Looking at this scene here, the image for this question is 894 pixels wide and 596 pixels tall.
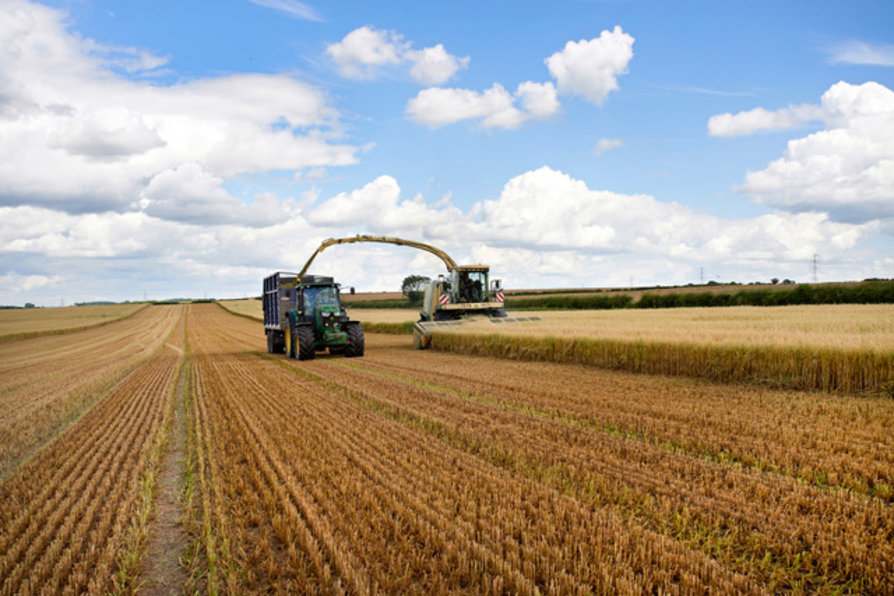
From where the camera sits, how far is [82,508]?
183 inches

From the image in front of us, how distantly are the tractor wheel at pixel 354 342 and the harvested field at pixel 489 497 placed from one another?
8071 mm

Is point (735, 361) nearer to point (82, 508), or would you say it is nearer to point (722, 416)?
point (722, 416)

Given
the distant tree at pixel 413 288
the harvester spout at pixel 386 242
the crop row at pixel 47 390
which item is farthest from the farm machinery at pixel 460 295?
the distant tree at pixel 413 288

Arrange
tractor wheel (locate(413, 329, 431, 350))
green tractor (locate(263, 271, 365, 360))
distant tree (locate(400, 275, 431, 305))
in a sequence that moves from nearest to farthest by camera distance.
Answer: green tractor (locate(263, 271, 365, 360)) → tractor wheel (locate(413, 329, 431, 350)) → distant tree (locate(400, 275, 431, 305))

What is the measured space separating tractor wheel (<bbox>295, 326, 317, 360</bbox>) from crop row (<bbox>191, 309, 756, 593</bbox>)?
9.47 m

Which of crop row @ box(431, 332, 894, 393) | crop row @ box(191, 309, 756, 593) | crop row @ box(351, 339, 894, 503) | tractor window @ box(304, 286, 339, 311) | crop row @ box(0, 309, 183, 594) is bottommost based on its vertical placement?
crop row @ box(0, 309, 183, 594)

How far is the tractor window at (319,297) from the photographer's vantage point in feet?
57.2

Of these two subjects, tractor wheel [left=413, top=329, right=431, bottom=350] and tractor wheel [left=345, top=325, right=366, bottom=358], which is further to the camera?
tractor wheel [left=413, top=329, right=431, bottom=350]

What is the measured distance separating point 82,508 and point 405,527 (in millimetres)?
2837

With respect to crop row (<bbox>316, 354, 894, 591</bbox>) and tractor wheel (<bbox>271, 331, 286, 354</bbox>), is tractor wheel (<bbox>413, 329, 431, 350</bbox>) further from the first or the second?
crop row (<bbox>316, 354, 894, 591</bbox>)

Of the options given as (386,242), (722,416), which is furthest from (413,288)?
(722,416)

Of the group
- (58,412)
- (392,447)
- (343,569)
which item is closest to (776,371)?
(392,447)

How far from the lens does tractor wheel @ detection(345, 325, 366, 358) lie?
55.3ft

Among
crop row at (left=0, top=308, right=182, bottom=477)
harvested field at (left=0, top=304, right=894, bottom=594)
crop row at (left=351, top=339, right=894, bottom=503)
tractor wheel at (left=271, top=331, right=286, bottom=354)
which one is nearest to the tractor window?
tractor wheel at (left=271, top=331, right=286, bottom=354)
